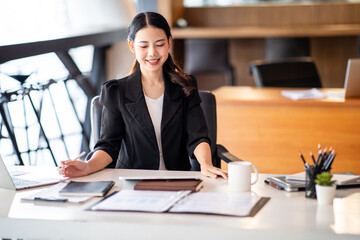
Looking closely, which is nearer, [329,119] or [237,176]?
[237,176]

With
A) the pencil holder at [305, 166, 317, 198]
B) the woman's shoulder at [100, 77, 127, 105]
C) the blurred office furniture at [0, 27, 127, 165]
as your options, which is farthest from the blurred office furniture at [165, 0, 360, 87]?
the pencil holder at [305, 166, 317, 198]

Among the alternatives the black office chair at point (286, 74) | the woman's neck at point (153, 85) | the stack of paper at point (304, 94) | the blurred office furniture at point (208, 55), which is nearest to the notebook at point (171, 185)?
the woman's neck at point (153, 85)

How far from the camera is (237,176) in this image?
1.73m

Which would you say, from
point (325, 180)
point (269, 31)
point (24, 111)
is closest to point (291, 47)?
point (269, 31)

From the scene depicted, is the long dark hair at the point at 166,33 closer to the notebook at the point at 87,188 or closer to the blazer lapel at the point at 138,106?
the blazer lapel at the point at 138,106

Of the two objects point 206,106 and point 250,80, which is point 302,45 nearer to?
point 250,80

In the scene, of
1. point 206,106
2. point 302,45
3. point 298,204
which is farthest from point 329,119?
point 302,45

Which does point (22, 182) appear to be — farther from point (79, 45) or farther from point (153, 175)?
point (79, 45)

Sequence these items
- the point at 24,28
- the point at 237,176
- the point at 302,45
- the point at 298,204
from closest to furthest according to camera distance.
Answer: the point at 298,204 < the point at 237,176 < the point at 24,28 < the point at 302,45

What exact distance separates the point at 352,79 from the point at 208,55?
2.67 m

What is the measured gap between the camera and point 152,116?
2297 mm

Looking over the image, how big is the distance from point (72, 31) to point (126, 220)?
10.7 feet

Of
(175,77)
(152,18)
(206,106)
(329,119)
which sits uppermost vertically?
(152,18)

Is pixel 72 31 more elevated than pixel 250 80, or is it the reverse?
pixel 72 31
